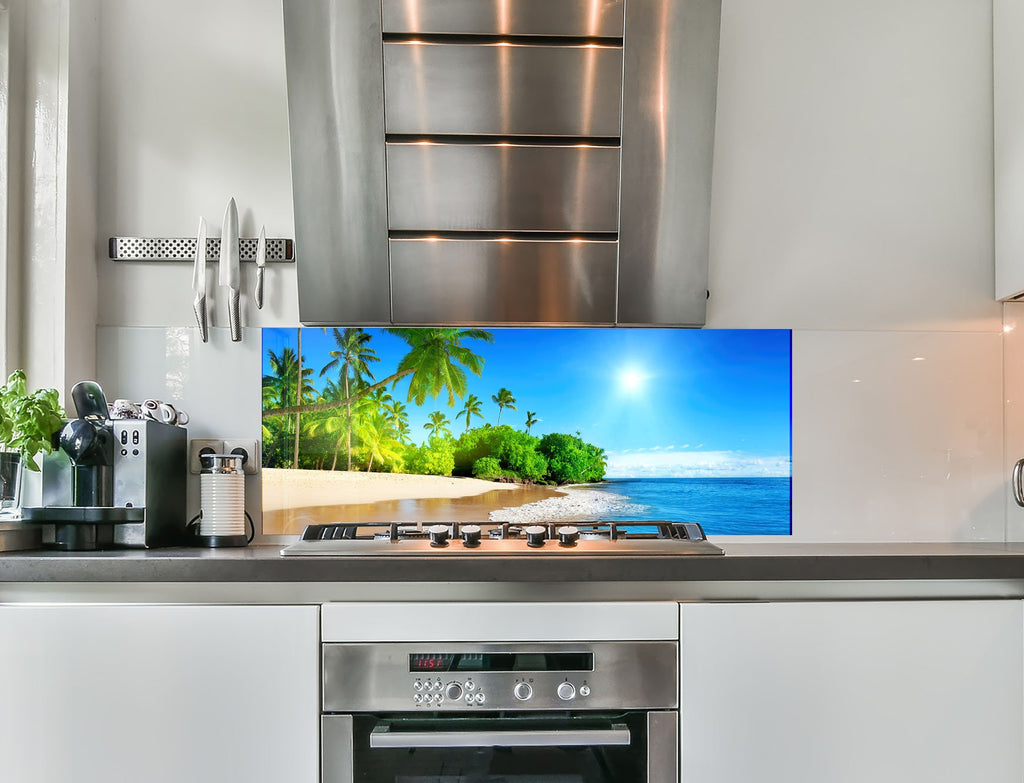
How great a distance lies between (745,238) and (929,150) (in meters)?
0.53

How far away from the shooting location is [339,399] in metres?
2.11

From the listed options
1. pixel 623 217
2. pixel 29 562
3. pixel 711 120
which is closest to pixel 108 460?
pixel 29 562

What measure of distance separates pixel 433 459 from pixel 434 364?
0.24 metres

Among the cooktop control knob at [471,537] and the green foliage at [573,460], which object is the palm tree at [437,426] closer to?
the green foliage at [573,460]

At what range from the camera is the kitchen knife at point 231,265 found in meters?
2.03

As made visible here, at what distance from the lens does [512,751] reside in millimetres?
1492

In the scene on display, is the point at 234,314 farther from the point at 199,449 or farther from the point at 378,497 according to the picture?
the point at 378,497

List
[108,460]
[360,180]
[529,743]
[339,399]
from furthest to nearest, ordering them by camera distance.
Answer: [339,399], [360,180], [108,460], [529,743]

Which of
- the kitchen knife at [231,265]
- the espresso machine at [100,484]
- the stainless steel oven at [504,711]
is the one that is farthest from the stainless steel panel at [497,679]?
the kitchen knife at [231,265]

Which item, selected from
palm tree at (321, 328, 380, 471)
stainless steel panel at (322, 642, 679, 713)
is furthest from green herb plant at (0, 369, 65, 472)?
stainless steel panel at (322, 642, 679, 713)

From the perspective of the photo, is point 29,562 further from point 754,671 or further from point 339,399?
point 754,671

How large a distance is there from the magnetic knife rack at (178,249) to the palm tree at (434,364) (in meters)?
0.34

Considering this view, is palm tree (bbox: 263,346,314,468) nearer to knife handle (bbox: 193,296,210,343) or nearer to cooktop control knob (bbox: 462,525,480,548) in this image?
knife handle (bbox: 193,296,210,343)

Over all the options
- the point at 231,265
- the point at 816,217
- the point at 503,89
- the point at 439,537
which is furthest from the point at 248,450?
the point at 816,217
